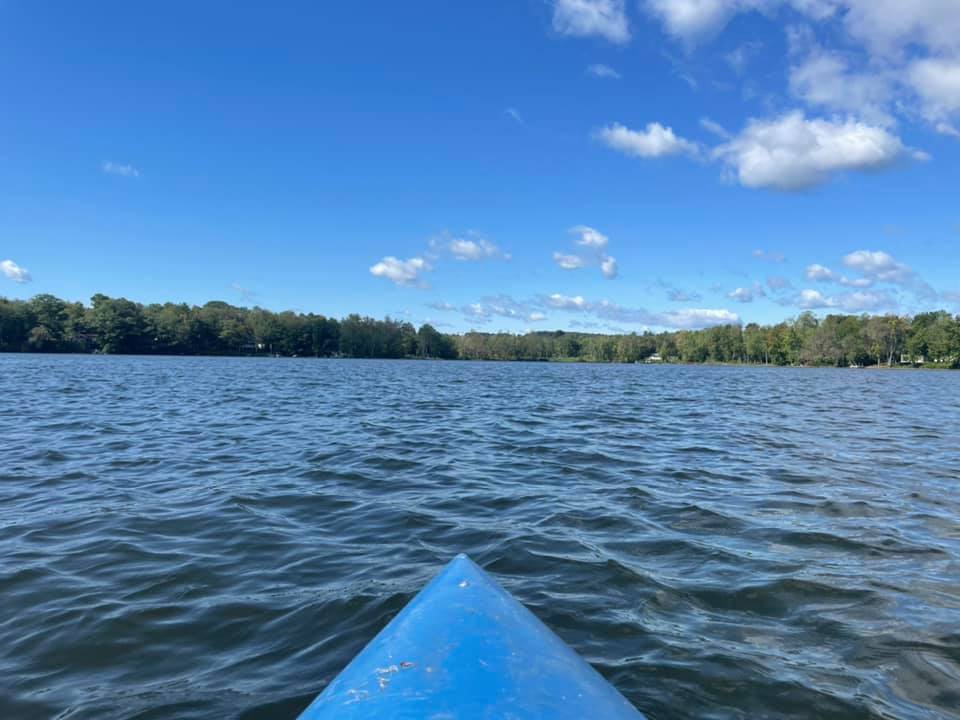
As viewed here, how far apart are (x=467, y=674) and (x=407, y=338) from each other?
150775 millimetres

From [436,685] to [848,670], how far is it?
3.01 m

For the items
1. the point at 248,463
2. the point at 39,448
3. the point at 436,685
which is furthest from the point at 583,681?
the point at 39,448

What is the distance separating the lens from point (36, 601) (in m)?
4.50

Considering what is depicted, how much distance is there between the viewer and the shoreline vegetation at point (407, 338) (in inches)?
4136

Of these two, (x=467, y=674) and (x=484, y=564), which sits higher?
(x=467, y=674)

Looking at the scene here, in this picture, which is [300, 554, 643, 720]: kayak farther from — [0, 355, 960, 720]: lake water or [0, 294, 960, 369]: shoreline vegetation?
[0, 294, 960, 369]: shoreline vegetation

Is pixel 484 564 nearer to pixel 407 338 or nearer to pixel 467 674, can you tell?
pixel 467 674

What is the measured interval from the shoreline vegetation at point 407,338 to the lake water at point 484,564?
115 metres

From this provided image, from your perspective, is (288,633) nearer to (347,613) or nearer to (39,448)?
(347,613)

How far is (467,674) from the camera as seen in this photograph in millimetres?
2357

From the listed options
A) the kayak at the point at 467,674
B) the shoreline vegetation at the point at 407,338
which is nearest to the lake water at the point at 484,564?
the kayak at the point at 467,674

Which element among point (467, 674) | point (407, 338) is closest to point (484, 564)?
point (467, 674)

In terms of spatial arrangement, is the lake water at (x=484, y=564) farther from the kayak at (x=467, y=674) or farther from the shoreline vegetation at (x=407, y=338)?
the shoreline vegetation at (x=407, y=338)

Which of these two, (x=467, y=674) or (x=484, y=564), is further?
(x=484, y=564)
